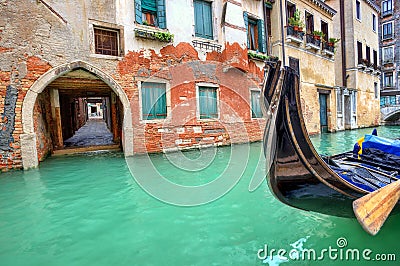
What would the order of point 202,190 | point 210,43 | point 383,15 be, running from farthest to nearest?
point 383,15, point 210,43, point 202,190

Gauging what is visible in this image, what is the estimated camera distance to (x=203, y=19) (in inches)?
287

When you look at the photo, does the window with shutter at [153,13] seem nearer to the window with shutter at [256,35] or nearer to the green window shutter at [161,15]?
the green window shutter at [161,15]

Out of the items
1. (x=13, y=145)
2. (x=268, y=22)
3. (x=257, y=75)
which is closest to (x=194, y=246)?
(x=13, y=145)

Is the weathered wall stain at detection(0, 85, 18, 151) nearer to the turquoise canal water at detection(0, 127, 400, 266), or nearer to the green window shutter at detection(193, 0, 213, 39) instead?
the turquoise canal water at detection(0, 127, 400, 266)

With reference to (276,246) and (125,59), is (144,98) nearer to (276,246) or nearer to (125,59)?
(125,59)

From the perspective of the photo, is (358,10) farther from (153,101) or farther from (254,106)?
(153,101)

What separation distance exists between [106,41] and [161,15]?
1635mm

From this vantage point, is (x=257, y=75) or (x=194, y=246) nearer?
(x=194, y=246)

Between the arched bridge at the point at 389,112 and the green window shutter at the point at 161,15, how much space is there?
17.5 meters

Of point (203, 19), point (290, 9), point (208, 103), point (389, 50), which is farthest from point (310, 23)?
point (389, 50)

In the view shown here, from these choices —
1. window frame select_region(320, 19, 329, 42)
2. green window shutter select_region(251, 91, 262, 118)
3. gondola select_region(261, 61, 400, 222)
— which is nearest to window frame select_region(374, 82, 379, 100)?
window frame select_region(320, 19, 329, 42)

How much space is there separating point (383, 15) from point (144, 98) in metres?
23.4

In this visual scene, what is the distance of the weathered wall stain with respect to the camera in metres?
4.93

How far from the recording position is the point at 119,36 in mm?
6066
